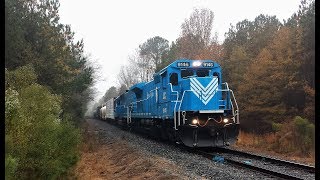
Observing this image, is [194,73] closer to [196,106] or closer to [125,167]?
[196,106]

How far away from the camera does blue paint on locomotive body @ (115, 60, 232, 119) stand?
16.0 metres

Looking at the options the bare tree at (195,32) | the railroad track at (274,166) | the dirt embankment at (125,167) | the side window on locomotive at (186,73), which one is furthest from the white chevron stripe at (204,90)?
the bare tree at (195,32)

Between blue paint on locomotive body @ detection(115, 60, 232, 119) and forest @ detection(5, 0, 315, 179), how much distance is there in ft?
12.3

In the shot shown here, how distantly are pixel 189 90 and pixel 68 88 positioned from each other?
11.6m

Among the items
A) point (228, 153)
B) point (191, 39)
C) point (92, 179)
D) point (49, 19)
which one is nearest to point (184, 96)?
point (228, 153)

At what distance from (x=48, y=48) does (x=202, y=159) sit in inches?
476

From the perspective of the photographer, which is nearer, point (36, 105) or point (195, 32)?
point (36, 105)

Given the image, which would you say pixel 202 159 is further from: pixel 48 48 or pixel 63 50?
pixel 63 50

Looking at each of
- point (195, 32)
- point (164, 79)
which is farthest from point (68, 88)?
point (195, 32)

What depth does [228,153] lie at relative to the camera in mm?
15688

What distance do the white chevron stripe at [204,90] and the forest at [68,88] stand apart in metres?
3.93

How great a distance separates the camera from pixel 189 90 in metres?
15.8

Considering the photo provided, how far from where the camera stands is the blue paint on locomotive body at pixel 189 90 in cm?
1595

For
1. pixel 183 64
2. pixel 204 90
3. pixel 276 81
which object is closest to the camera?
pixel 204 90
